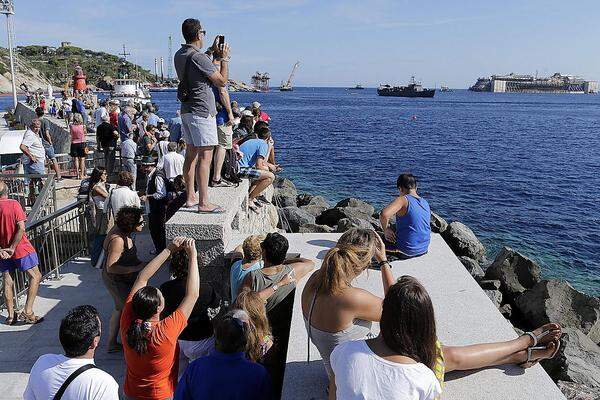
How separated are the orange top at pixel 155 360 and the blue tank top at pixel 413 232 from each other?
2.91m

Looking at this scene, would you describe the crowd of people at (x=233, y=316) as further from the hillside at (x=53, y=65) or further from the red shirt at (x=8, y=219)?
the hillside at (x=53, y=65)

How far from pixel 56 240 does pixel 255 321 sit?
561cm

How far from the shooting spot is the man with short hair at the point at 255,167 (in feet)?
26.5

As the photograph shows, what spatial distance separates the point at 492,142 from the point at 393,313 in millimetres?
52776

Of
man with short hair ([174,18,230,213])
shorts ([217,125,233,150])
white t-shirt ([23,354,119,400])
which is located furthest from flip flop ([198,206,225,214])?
white t-shirt ([23,354,119,400])

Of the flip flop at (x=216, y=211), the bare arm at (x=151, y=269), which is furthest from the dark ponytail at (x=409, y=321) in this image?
the flip flop at (x=216, y=211)

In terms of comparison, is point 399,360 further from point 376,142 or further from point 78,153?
point 376,142

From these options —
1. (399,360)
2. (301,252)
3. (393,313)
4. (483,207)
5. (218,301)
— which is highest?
(393,313)

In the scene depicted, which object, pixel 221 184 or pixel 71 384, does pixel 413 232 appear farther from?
pixel 71 384

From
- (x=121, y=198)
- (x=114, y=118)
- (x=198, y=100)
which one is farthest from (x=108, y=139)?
(x=198, y=100)

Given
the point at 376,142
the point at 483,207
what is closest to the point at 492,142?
the point at 376,142

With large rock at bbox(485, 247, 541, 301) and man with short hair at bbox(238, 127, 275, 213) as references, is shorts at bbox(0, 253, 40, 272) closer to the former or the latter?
man with short hair at bbox(238, 127, 275, 213)

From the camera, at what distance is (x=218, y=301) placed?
546 cm

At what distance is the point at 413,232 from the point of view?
232 inches
